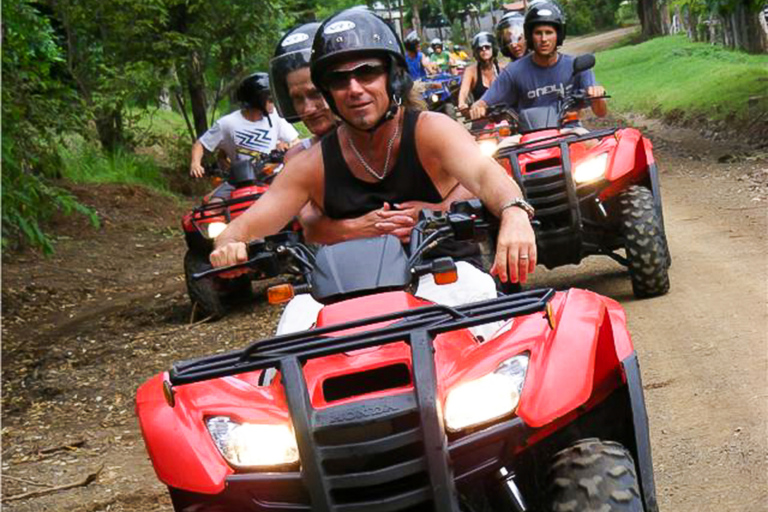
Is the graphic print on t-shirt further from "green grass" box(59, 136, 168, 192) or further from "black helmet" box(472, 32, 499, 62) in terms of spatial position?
"green grass" box(59, 136, 168, 192)

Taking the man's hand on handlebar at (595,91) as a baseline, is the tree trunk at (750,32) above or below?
below

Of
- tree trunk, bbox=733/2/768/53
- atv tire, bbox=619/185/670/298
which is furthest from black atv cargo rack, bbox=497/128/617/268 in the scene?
tree trunk, bbox=733/2/768/53

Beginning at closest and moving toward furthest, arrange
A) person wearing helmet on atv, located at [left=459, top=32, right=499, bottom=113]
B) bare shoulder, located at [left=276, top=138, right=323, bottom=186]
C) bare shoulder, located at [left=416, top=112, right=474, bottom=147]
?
bare shoulder, located at [left=416, top=112, right=474, bottom=147] < bare shoulder, located at [left=276, top=138, right=323, bottom=186] < person wearing helmet on atv, located at [left=459, top=32, right=499, bottom=113]

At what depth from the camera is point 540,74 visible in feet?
30.6

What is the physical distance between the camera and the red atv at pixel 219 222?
32.0 feet

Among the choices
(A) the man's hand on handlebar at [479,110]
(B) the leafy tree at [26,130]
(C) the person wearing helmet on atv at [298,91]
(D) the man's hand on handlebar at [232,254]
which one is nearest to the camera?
(D) the man's hand on handlebar at [232,254]

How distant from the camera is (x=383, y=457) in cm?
291

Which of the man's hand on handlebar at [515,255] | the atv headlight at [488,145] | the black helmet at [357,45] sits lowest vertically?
the atv headlight at [488,145]

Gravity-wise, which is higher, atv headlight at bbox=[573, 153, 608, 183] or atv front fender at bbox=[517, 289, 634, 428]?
atv front fender at bbox=[517, 289, 634, 428]

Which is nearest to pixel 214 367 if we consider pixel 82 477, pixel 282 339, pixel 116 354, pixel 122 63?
pixel 282 339

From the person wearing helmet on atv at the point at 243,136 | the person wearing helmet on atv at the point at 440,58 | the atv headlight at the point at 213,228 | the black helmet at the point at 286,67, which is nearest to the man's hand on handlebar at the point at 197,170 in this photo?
the person wearing helmet on atv at the point at 243,136

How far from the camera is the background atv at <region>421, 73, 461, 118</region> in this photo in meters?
23.8

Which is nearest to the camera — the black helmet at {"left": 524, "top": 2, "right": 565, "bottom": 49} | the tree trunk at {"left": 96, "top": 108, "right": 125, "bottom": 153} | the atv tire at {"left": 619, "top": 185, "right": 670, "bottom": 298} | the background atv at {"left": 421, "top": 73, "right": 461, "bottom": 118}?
the atv tire at {"left": 619, "top": 185, "right": 670, "bottom": 298}

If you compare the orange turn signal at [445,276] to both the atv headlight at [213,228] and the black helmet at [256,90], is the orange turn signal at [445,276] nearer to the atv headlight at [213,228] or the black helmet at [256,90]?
the atv headlight at [213,228]
